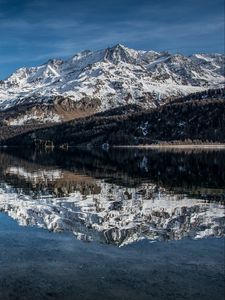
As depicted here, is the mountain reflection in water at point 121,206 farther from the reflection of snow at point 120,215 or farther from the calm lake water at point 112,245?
the calm lake water at point 112,245

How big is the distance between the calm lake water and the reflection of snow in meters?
0.10

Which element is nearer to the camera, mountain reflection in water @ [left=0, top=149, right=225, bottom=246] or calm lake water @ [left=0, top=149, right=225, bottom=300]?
calm lake water @ [left=0, top=149, right=225, bottom=300]

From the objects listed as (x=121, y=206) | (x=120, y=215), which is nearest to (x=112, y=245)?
(x=120, y=215)

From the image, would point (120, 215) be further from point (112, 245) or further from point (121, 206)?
point (112, 245)

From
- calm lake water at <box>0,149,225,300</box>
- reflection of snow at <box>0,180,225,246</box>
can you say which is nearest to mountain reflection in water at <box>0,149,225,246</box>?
reflection of snow at <box>0,180,225,246</box>

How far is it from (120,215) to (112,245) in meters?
13.5

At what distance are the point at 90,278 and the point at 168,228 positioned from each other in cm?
1650

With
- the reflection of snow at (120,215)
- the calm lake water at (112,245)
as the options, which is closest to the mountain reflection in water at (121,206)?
the reflection of snow at (120,215)

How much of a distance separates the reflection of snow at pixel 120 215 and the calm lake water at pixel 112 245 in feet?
0.32

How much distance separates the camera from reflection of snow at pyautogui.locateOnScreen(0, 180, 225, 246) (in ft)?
153

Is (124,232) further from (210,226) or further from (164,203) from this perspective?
(164,203)

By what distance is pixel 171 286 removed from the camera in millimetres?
31906

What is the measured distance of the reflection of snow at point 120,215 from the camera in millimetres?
46719

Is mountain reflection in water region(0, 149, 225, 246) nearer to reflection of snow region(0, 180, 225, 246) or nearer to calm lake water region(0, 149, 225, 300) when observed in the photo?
reflection of snow region(0, 180, 225, 246)
